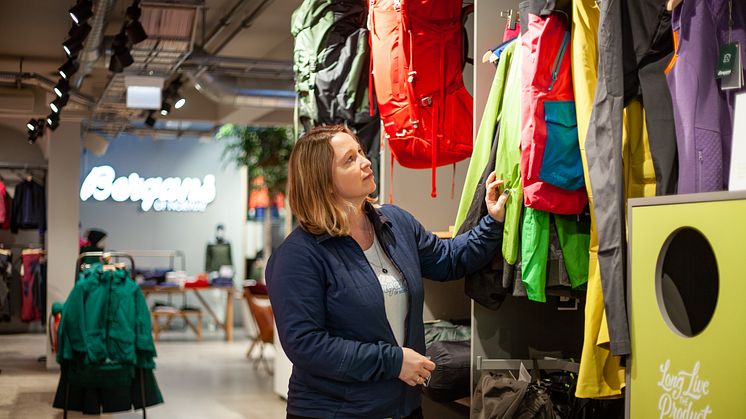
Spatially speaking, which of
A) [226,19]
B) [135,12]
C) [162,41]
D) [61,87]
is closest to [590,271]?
[135,12]

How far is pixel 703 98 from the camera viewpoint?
2.23 meters

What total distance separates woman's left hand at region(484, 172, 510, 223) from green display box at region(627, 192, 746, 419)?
735 mm

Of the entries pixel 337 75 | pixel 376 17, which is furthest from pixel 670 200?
pixel 337 75

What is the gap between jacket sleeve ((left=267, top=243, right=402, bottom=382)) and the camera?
257cm

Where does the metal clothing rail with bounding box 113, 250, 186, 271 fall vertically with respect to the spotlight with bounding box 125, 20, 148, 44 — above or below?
below

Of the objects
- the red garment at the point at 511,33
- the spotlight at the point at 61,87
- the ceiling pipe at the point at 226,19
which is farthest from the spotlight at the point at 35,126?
the red garment at the point at 511,33

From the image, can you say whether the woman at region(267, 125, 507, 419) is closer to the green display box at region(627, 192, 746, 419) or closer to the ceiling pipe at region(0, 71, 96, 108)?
the green display box at region(627, 192, 746, 419)

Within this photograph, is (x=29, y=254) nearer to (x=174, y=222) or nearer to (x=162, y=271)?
(x=162, y=271)

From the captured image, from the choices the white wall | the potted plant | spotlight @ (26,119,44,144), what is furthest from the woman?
the potted plant

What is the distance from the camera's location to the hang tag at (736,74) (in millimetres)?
2188

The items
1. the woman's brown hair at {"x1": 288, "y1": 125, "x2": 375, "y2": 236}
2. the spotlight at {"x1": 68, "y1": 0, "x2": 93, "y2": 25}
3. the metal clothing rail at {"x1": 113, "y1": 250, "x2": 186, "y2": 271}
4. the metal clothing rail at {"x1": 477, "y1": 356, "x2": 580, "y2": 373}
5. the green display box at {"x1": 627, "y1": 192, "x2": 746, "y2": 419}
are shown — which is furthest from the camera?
the metal clothing rail at {"x1": 113, "y1": 250, "x2": 186, "y2": 271}

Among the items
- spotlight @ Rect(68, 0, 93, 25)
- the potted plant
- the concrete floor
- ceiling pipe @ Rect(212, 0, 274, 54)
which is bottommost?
the concrete floor

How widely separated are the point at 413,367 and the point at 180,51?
21.4 feet

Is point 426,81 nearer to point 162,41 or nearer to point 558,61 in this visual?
point 558,61
